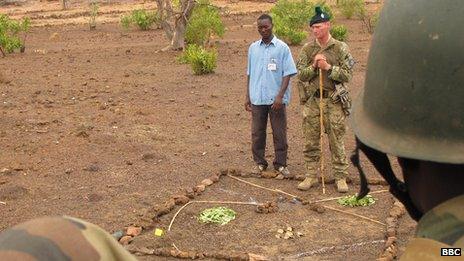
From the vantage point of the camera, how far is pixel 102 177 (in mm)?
7426

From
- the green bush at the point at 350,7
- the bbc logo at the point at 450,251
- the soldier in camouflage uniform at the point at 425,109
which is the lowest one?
the green bush at the point at 350,7

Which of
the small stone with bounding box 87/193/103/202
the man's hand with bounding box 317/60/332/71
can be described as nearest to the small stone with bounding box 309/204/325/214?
the man's hand with bounding box 317/60/332/71

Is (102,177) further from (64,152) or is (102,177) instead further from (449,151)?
(449,151)

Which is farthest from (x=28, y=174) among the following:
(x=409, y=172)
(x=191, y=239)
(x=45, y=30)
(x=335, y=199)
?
(x=45, y=30)

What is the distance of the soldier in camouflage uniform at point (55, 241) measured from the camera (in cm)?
138

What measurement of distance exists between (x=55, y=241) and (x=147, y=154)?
22.3 feet

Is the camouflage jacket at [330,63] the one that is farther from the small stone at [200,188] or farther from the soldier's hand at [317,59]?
the small stone at [200,188]

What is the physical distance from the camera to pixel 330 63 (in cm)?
658

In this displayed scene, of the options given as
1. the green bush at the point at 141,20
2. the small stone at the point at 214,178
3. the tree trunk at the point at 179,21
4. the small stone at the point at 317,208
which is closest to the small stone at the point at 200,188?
the small stone at the point at 214,178

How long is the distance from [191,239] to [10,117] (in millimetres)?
5198

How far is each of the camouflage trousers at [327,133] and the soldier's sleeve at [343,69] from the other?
0.97ft

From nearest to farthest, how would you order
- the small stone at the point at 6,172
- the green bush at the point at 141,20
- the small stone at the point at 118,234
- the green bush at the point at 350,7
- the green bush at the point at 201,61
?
1. the small stone at the point at 118,234
2. the small stone at the point at 6,172
3. the green bush at the point at 201,61
4. the green bush at the point at 141,20
5. the green bush at the point at 350,7

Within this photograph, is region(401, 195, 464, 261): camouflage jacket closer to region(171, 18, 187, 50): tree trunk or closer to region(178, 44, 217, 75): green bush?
region(178, 44, 217, 75): green bush

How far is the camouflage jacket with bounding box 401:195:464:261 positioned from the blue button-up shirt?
569 cm
